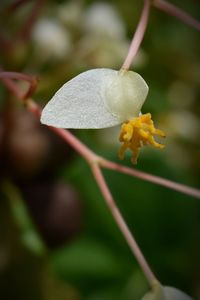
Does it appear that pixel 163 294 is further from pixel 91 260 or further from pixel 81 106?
pixel 91 260

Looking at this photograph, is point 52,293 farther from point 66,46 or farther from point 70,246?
point 66,46

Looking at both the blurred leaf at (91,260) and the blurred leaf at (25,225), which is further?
the blurred leaf at (91,260)

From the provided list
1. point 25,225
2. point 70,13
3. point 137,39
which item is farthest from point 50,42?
point 137,39

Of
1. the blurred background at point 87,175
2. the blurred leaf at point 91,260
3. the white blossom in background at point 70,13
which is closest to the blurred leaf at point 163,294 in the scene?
the blurred background at point 87,175

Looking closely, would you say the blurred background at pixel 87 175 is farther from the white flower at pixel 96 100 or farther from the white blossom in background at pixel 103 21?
the white flower at pixel 96 100

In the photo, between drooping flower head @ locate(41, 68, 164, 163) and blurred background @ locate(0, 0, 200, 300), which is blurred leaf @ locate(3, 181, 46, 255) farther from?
drooping flower head @ locate(41, 68, 164, 163)

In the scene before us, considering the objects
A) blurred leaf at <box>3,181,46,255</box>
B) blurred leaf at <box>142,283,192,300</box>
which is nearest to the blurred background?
blurred leaf at <box>3,181,46,255</box>
